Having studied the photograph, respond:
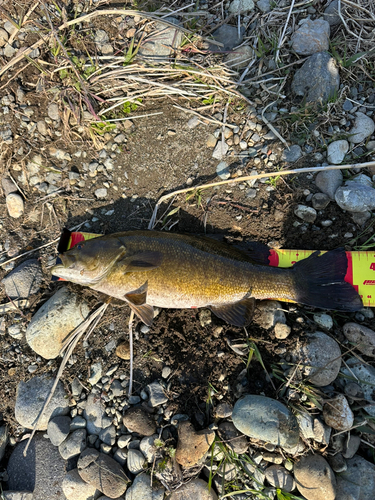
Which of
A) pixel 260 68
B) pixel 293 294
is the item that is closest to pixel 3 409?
pixel 293 294

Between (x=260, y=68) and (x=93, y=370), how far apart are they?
4.94m

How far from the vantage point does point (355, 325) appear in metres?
3.79

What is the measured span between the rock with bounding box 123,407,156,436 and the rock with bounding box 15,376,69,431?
933mm

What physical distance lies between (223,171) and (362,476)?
401cm

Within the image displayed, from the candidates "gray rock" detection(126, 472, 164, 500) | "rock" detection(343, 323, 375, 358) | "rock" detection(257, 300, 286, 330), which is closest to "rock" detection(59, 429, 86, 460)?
"gray rock" detection(126, 472, 164, 500)

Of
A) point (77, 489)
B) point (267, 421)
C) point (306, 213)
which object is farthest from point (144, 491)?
point (306, 213)

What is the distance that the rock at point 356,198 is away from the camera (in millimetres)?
3916

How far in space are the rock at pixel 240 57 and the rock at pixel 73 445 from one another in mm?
5568

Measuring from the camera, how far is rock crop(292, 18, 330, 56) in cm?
447

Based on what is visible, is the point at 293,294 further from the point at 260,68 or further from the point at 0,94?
the point at 0,94

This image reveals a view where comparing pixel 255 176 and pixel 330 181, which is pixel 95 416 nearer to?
pixel 255 176

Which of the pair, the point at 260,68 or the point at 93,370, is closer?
the point at 93,370

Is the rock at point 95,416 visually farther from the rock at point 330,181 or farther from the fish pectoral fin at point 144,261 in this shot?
the rock at point 330,181

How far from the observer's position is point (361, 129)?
424cm
